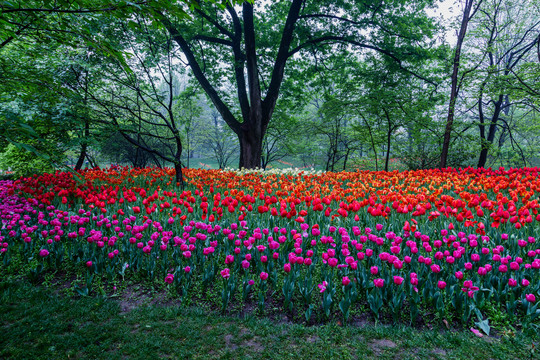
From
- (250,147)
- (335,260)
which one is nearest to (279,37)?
(250,147)

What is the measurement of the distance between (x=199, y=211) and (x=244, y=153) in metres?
8.25

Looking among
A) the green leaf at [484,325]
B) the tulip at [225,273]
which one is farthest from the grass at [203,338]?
the tulip at [225,273]

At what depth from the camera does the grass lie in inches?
90.1

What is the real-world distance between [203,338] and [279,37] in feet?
46.6

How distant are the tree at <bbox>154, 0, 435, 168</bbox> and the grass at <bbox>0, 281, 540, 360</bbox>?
10.4 meters

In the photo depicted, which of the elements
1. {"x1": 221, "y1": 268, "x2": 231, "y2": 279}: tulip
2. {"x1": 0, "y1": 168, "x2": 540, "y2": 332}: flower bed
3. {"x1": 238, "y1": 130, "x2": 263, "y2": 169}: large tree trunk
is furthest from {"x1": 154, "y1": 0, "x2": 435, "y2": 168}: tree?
{"x1": 221, "y1": 268, "x2": 231, "y2": 279}: tulip

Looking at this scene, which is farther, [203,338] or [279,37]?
A: [279,37]

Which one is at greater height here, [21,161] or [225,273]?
[21,161]

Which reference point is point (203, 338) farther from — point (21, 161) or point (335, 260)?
point (21, 161)

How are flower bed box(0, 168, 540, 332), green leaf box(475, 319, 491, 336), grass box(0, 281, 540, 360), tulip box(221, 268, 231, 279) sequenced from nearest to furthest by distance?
grass box(0, 281, 540, 360) < green leaf box(475, 319, 491, 336) < flower bed box(0, 168, 540, 332) < tulip box(221, 268, 231, 279)

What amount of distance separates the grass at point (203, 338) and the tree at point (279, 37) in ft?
34.2

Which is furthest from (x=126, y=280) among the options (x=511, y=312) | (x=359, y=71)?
(x=359, y=71)

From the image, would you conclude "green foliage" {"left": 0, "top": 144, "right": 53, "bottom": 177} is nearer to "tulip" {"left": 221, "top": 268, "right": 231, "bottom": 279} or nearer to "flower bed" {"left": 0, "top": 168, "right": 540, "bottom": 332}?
"flower bed" {"left": 0, "top": 168, "right": 540, "bottom": 332}

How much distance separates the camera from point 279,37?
14.0 metres
